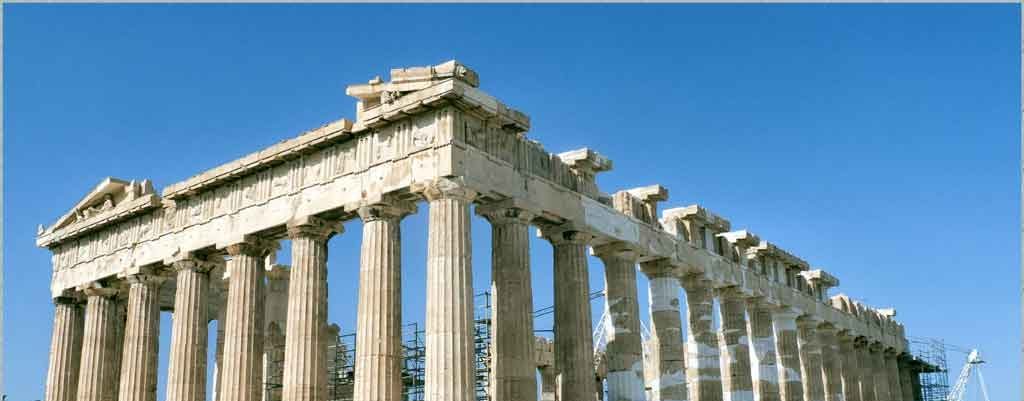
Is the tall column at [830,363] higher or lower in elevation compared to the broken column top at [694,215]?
lower

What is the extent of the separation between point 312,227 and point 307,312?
2.54 m

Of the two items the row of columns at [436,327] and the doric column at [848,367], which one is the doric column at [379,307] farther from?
the doric column at [848,367]

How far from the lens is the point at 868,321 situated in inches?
2153

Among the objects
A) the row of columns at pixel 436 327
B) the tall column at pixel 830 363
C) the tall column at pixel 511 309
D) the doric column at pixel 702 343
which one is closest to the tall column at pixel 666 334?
the row of columns at pixel 436 327

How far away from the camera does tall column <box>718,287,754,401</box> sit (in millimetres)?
38969

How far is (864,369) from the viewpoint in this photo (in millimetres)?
53188

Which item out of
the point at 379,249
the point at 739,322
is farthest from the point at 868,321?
the point at 379,249

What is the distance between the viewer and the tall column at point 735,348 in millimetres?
38969

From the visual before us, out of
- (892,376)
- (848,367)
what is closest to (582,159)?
(848,367)

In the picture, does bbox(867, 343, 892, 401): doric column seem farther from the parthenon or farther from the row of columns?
the row of columns

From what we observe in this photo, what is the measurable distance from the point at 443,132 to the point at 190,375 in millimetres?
12781

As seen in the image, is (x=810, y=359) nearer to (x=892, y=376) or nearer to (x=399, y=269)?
(x=892, y=376)

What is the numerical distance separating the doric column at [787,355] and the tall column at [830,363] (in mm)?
3265

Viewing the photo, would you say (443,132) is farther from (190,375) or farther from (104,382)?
(104,382)
